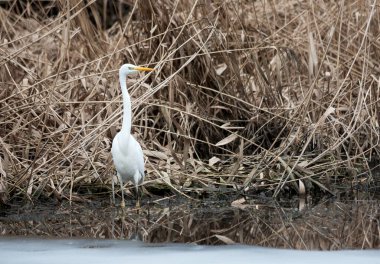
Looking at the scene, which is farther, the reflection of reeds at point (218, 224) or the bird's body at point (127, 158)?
the bird's body at point (127, 158)

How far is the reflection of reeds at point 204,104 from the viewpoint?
678 centimetres

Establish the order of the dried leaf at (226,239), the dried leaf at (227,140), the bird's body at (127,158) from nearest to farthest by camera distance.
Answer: the dried leaf at (226,239) < the bird's body at (127,158) < the dried leaf at (227,140)

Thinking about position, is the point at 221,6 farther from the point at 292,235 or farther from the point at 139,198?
the point at 292,235

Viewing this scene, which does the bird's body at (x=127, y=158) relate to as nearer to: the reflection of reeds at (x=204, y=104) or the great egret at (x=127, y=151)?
the great egret at (x=127, y=151)

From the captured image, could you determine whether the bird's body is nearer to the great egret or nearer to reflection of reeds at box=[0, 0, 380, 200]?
the great egret

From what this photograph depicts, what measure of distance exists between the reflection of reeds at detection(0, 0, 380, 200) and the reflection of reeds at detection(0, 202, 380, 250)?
41 cm

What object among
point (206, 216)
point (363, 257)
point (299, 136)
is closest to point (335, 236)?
point (363, 257)

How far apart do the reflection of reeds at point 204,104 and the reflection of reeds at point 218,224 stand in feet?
1.34

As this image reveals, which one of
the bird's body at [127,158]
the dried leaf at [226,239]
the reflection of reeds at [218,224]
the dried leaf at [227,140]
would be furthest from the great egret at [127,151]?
the dried leaf at [226,239]

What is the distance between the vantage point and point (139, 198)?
6.72 m

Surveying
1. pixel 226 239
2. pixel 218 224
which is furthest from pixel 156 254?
pixel 218 224

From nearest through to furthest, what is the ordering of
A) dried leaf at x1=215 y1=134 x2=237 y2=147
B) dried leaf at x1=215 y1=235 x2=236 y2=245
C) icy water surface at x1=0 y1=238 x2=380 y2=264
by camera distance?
icy water surface at x1=0 y1=238 x2=380 y2=264 < dried leaf at x1=215 y1=235 x2=236 y2=245 < dried leaf at x1=215 y1=134 x2=237 y2=147

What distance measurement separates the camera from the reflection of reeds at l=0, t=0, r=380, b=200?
678 cm

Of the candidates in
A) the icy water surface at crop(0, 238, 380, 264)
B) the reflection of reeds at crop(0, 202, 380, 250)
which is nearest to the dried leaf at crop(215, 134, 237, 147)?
the reflection of reeds at crop(0, 202, 380, 250)
